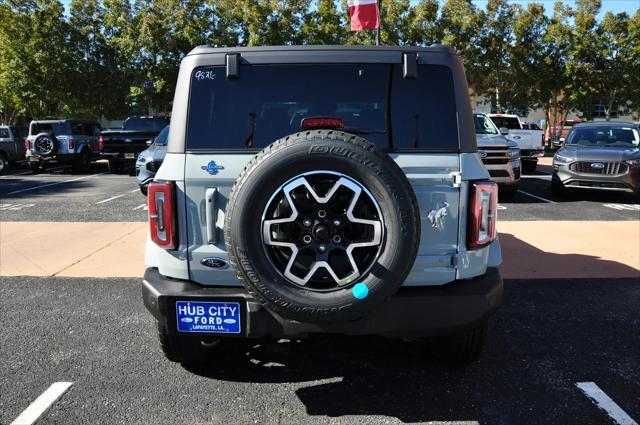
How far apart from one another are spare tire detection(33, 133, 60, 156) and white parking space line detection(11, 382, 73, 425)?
15848 mm

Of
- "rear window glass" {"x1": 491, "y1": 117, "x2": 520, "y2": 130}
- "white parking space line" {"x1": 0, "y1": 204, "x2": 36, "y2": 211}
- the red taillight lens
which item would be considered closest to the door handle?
the red taillight lens

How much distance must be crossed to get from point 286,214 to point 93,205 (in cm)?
919

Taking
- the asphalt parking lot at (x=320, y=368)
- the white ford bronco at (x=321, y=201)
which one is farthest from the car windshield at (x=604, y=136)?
the white ford bronco at (x=321, y=201)

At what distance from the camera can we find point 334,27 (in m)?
28.3

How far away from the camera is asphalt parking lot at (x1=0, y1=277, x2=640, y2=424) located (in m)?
2.95

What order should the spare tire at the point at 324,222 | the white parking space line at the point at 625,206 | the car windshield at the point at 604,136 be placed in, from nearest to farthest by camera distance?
1. the spare tire at the point at 324,222
2. the white parking space line at the point at 625,206
3. the car windshield at the point at 604,136

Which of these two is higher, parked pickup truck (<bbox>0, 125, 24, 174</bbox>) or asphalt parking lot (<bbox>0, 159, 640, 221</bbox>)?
parked pickup truck (<bbox>0, 125, 24, 174</bbox>)

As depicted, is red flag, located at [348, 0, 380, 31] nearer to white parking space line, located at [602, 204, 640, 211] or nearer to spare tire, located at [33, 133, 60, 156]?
white parking space line, located at [602, 204, 640, 211]

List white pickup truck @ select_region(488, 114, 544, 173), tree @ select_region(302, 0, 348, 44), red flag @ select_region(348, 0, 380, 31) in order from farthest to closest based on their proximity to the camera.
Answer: tree @ select_region(302, 0, 348, 44)
white pickup truck @ select_region(488, 114, 544, 173)
red flag @ select_region(348, 0, 380, 31)

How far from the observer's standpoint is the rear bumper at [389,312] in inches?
106

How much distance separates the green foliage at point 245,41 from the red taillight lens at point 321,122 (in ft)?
82.4

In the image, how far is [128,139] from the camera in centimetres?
1680

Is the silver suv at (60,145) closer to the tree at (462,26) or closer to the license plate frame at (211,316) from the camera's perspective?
the license plate frame at (211,316)

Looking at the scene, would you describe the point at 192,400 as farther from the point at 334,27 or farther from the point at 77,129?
the point at 334,27
